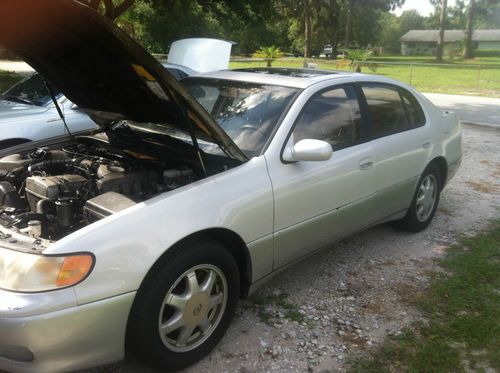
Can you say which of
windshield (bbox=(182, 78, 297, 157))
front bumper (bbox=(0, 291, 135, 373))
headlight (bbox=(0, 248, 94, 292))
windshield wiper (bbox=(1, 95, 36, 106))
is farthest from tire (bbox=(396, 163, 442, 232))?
windshield wiper (bbox=(1, 95, 36, 106))

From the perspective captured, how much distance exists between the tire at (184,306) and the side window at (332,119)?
1.12 meters

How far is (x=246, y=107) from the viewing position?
11.6 ft

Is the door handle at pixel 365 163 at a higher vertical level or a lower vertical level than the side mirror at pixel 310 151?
lower

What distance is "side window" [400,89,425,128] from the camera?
14.9 ft

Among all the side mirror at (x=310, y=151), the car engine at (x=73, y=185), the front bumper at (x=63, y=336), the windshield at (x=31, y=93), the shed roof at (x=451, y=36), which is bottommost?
the front bumper at (x=63, y=336)

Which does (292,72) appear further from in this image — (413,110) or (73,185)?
(73,185)

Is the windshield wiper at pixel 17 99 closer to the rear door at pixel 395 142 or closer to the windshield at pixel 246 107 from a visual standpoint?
the windshield at pixel 246 107


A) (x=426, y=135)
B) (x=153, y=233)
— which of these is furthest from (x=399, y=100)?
(x=153, y=233)

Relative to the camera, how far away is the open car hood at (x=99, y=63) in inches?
102

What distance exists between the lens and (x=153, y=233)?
246 centimetres

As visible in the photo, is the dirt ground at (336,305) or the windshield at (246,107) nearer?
the dirt ground at (336,305)

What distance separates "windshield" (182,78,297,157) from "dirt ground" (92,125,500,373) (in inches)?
45.0

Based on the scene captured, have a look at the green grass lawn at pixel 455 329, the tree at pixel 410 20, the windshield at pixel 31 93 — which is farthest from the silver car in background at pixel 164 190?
the tree at pixel 410 20

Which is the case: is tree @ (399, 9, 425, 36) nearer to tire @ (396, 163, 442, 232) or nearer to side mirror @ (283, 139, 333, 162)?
tire @ (396, 163, 442, 232)
